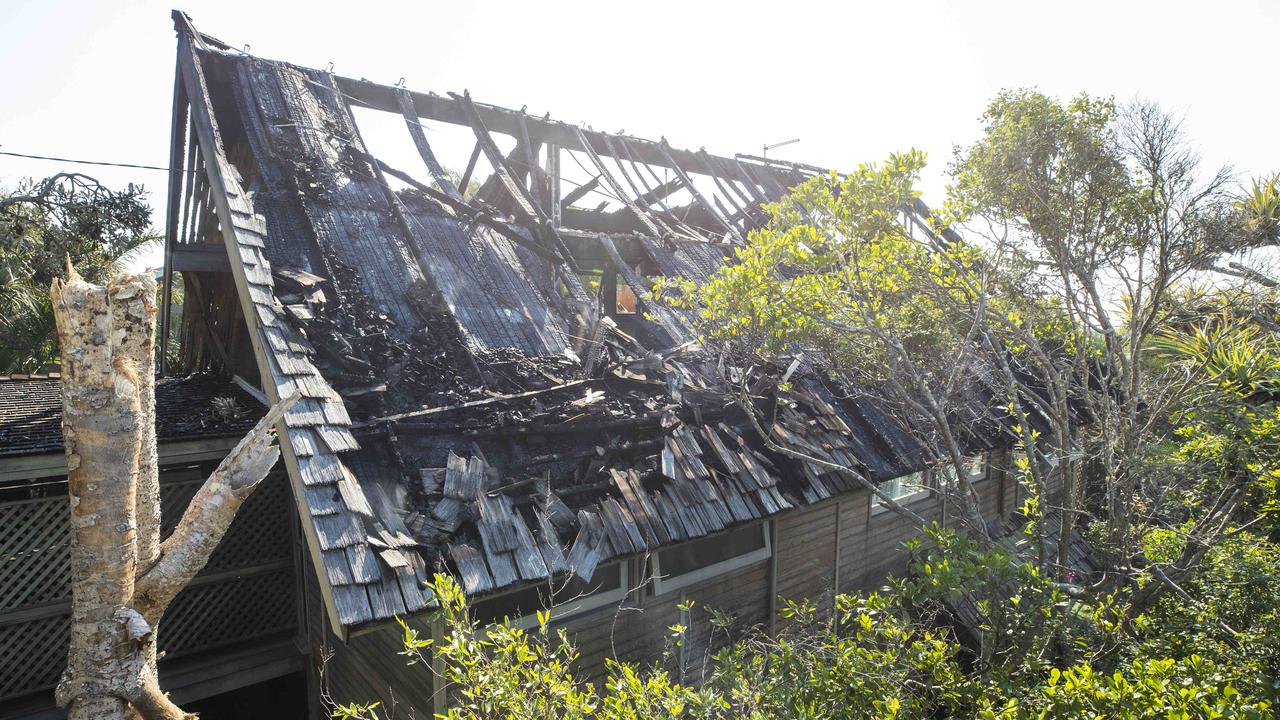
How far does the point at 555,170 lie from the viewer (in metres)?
11.0

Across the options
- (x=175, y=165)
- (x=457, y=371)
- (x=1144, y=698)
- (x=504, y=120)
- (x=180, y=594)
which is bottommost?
(x=1144, y=698)

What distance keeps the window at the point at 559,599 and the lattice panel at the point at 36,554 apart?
4629 millimetres

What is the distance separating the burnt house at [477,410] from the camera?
4.78 meters

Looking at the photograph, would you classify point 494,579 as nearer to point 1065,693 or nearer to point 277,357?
point 277,357

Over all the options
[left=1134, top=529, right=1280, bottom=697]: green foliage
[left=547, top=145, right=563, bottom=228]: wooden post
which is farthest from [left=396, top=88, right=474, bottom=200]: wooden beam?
[left=1134, top=529, right=1280, bottom=697]: green foliage

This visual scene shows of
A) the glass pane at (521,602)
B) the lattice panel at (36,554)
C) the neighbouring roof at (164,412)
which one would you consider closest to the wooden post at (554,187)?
the neighbouring roof at (164,412)

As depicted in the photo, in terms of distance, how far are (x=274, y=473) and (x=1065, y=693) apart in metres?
7.48

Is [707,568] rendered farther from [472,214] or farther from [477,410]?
[472,214]

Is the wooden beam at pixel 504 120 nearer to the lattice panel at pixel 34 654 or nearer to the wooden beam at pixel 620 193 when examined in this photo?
the wooden beam at pixel 620 193

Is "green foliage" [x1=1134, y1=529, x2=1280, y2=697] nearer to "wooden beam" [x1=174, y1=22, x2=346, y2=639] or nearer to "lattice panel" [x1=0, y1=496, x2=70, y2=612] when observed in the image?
"wooden beam" [x1=174, y1=22, x2=346, y2=639]

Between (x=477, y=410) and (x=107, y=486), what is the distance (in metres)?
2.73

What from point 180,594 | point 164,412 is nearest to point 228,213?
point 164,412

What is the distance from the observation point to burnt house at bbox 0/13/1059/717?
188 inches

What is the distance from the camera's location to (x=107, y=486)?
3225 millimetres
